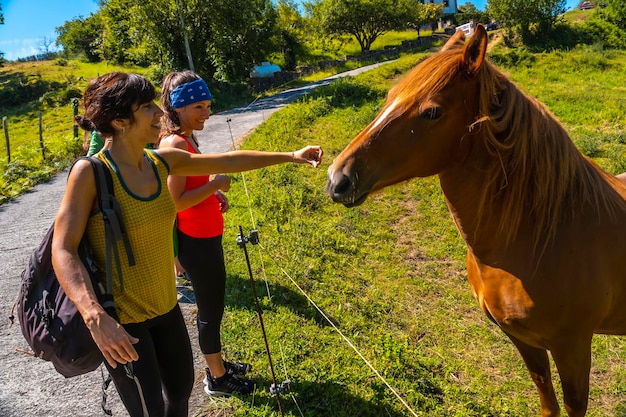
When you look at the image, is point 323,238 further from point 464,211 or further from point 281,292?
point 464,211

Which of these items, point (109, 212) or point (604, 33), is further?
point (604, 33)

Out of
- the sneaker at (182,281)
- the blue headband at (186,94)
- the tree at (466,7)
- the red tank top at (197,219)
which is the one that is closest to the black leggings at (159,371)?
the red tank top at (197,219)

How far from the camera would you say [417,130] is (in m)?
1.82

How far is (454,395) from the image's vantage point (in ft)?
9.80

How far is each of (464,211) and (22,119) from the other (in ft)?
87.4

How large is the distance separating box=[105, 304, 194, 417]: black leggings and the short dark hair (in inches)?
35.1

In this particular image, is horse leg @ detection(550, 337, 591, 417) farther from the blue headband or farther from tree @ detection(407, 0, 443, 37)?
tree @ detection(407, 0, 443, 37)

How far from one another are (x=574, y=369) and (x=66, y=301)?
2435mm

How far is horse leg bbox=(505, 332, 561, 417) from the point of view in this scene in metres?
2.55

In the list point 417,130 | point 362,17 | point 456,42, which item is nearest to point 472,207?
point 417,130

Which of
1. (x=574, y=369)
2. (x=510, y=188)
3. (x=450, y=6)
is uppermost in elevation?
(x=450, y=6)

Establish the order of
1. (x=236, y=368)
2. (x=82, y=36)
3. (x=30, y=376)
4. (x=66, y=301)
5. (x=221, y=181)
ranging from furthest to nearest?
1. (x=82, y=36)
2. (x=30, y=376)
3. (x=236, y=368)
4. (x=221, y=181)
5. (x=66, y=301)

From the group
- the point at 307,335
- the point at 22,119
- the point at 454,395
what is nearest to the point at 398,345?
the point at 454,395

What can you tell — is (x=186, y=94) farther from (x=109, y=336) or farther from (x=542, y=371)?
(x=542, y=371)
